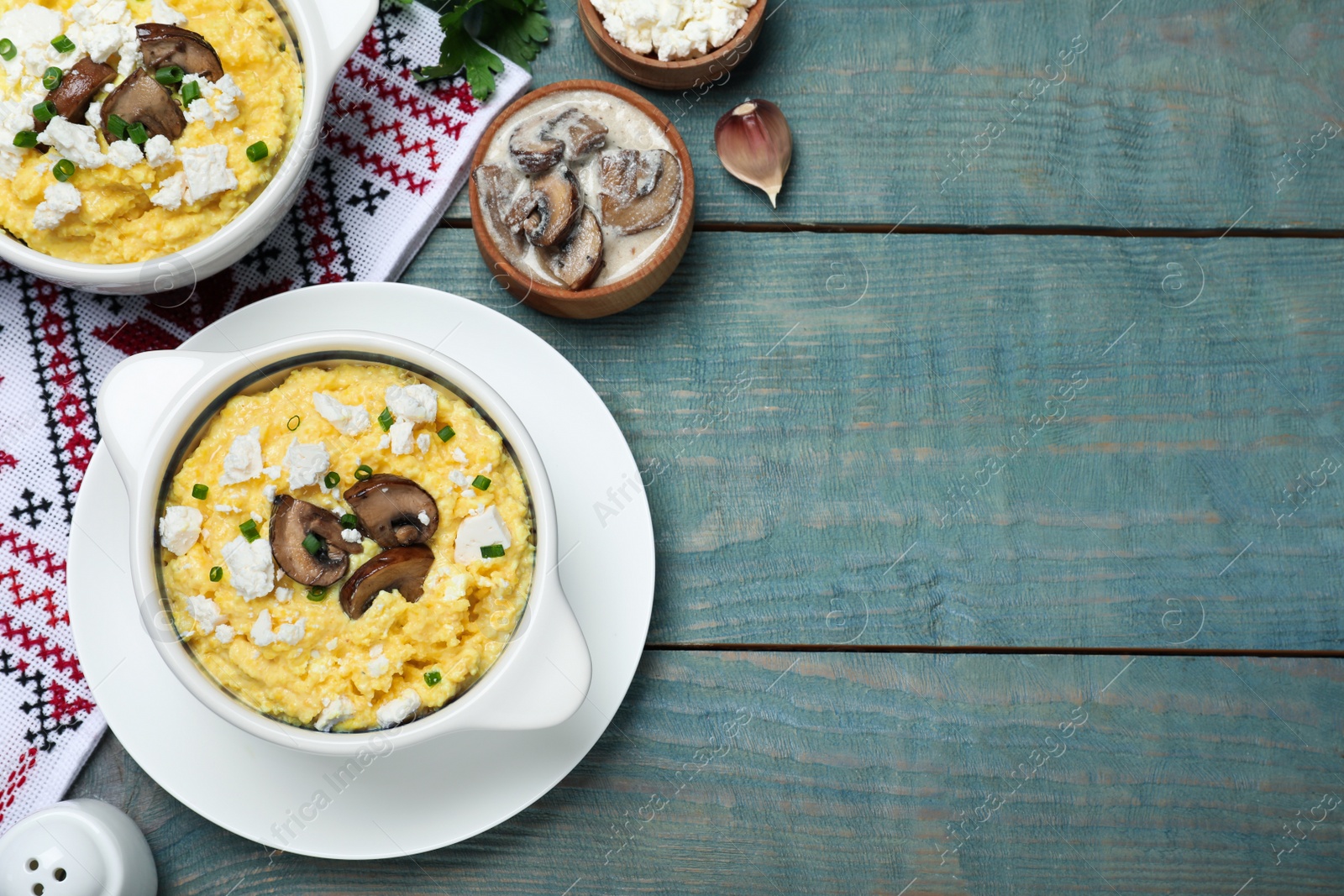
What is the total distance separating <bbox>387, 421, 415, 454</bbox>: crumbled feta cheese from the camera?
5.95 ft

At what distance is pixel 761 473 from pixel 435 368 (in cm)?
93

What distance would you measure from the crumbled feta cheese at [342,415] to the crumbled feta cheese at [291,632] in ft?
1.21

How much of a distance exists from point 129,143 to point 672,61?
3.88 feet

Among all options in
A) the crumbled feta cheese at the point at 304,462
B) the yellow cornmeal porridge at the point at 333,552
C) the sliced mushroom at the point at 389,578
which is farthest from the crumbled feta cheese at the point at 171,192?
the sliced mushroom at the point at 389,578

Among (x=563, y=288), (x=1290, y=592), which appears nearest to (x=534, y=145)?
(x=563, y=288)

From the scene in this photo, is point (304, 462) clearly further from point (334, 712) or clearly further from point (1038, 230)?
point (1038, 230)

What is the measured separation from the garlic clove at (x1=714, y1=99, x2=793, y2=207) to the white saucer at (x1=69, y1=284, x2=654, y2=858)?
2.28 ft

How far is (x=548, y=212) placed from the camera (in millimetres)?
2164

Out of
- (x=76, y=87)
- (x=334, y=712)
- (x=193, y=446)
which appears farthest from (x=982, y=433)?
(x=76, y=87)

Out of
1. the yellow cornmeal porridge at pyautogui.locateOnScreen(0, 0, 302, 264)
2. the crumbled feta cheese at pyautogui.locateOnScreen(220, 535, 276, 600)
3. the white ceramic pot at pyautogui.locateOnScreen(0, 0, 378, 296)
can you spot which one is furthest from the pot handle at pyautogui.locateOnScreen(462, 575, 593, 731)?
the yellow cornmeal porridge at pyautogui.locateOnScreen(0, 0, 302, 264)

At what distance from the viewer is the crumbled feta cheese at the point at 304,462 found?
1.78 metres

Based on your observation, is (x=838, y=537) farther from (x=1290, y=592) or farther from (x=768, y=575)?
(x=1290, y=592)

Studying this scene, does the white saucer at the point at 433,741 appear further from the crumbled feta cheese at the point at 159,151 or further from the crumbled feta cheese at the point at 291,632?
the crumbled feta cheese at the point at 291,632

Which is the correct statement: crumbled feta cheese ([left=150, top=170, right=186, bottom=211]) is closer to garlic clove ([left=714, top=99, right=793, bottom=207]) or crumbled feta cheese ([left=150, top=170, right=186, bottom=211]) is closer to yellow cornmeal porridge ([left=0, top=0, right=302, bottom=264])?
yellow cornmeal porridge ([left=0, top=0, right=302, bottom=264])
